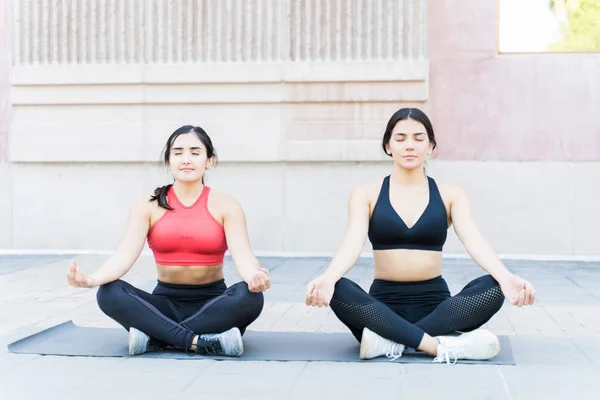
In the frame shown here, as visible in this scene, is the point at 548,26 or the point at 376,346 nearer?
the point at 376,346

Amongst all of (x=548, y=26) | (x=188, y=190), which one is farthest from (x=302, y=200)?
(x=188, y=190)

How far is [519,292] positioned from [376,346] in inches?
30.8

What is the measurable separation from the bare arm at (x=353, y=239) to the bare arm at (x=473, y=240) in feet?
1.61

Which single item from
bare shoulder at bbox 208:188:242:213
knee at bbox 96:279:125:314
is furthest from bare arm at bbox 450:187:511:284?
knee at bbox 96:279:125:314

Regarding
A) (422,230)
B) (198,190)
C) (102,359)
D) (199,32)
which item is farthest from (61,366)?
(199,32)

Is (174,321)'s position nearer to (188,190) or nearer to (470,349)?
(188,190)

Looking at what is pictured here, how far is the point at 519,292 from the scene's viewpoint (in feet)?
13.3

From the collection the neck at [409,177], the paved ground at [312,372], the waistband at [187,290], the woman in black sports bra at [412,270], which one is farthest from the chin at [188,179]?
the neck at [409,177]

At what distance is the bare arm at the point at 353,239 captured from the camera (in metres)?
4.29

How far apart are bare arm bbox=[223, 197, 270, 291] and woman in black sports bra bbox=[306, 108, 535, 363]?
40cm

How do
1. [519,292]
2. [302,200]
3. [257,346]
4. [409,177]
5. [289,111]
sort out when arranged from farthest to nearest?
[302,200] → [289,111] → [257,346] → [409,177] → [519,292]

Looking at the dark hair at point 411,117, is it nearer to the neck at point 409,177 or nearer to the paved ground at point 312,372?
the neck at point 409,177

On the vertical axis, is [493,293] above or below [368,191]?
below

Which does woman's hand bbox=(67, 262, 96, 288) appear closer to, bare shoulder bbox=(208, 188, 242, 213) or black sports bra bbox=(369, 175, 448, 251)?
bare shoulder bbox=(208, 188, 242, 213)
